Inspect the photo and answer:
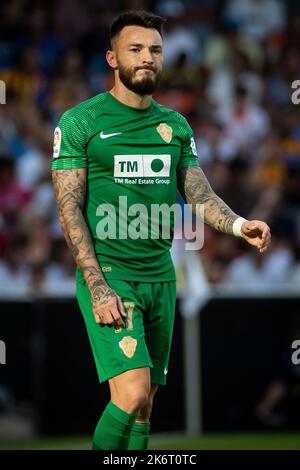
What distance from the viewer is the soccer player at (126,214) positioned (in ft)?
21.6

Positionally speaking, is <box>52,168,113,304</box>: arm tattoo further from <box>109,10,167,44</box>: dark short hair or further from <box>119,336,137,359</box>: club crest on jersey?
<box>109,10,167,44</box>: dark short hair

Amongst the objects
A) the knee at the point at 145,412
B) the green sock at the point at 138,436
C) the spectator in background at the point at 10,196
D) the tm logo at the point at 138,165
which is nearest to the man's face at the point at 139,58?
the tm logo at the point at 138,165

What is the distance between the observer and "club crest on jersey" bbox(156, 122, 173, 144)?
701 centimetres

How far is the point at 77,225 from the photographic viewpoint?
671 centimetres

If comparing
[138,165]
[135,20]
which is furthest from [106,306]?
[135,20]

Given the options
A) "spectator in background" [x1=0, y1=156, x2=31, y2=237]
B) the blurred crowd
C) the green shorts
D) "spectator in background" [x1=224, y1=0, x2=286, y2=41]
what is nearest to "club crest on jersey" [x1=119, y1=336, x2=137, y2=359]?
the green shorts

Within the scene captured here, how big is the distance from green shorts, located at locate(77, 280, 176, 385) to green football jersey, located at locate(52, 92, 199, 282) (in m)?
0.09

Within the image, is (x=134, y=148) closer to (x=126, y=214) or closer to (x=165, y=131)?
(x=165, y=131)

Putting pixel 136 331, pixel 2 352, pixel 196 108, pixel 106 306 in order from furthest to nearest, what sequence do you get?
pixel 196 108 → pixel 2 352 → pixel 136 331 → pixel 106 306

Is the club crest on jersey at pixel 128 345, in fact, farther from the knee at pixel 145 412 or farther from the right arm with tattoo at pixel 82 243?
the knee at pixel 145 412

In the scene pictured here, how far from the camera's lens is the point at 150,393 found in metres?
7.07

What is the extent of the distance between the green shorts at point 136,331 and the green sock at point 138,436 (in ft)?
0.88

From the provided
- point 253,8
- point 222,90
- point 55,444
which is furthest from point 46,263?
point 253,8

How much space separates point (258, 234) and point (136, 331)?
2.77ft
